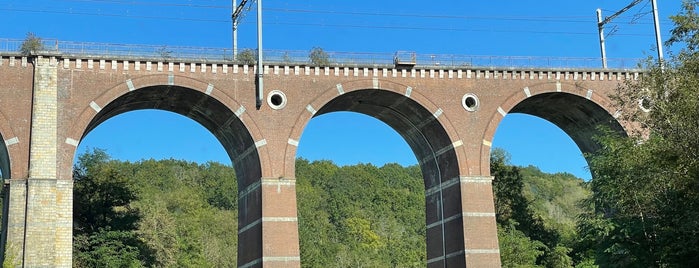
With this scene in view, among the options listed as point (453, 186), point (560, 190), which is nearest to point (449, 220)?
point (453, 186)

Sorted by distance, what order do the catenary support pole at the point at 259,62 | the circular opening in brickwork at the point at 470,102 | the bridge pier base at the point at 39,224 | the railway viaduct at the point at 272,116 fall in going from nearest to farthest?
the bridge pier base at the point at 39,224 < the railway viaduct at the point at 272,116 < the catenary support pole at the point at 259,62 < the circular opening in brickwork at the point at 470,102

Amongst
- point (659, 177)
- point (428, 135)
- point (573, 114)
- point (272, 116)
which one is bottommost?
point (659, 177)

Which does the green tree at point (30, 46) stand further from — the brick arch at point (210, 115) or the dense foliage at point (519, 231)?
the dense foliage at point (519, 231)

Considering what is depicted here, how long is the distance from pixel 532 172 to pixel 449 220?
135 metres

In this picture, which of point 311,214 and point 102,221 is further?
point 311,214

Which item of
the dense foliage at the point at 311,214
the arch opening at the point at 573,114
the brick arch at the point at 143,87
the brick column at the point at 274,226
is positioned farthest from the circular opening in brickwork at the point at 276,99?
the dense foliage at the point at 311,214

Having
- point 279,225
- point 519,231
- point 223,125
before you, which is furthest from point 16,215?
point 519,231

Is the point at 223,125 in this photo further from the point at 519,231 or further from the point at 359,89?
the point at 519,231

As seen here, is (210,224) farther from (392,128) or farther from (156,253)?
(392,128)

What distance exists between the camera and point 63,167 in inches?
1453

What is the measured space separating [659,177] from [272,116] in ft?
57.6

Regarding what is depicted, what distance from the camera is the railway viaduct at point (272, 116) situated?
36406 millimetres

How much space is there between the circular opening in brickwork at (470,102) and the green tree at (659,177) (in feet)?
29.8

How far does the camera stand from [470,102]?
42.8 meters
